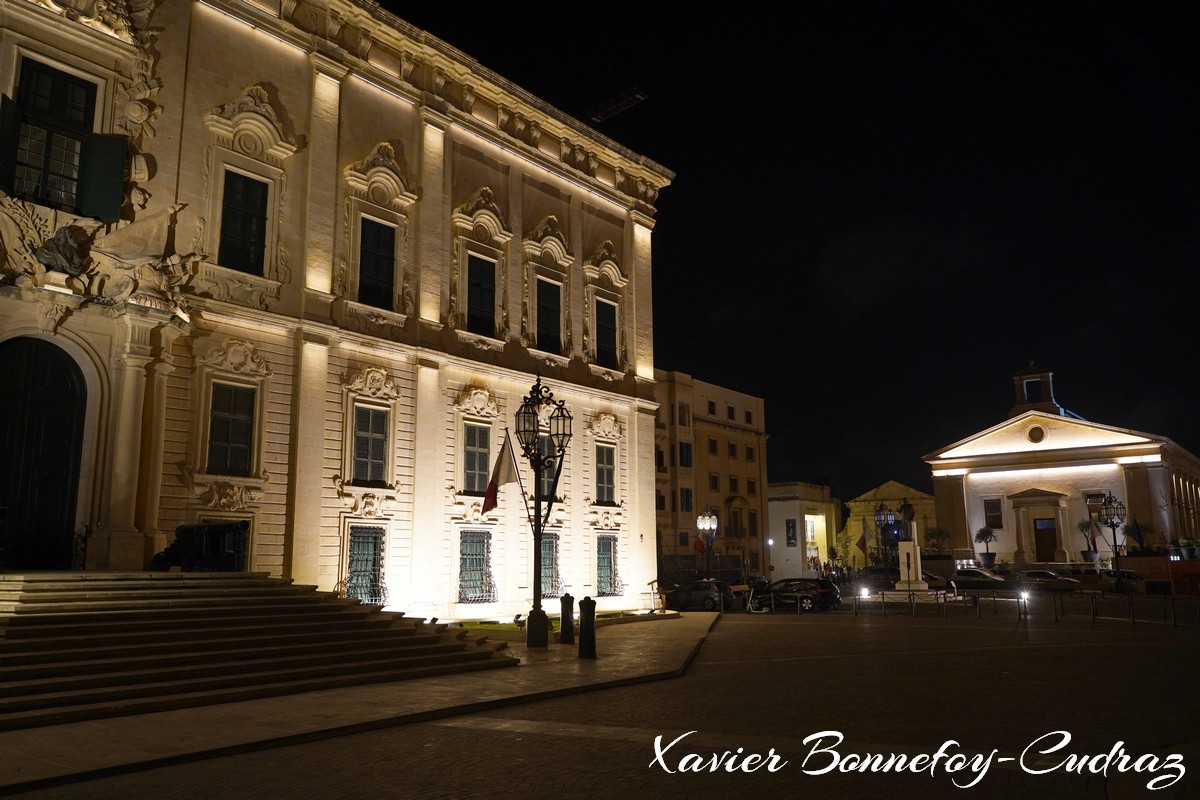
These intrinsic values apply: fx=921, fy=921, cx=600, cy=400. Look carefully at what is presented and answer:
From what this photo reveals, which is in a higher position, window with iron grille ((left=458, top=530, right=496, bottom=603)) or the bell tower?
the bell tower

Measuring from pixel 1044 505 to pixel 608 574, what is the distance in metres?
48.5

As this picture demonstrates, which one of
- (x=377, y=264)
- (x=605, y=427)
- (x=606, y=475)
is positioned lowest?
(x=606, y=475)

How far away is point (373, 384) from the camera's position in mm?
22297

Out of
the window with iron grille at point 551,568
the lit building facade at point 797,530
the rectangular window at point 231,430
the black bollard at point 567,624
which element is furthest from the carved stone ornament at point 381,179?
the lit building facade at point 797,530

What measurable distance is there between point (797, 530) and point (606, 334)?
50.5 m

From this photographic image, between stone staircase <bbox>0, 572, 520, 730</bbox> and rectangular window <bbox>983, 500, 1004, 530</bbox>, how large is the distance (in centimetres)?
6020

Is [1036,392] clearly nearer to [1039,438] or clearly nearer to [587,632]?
[1039,438]

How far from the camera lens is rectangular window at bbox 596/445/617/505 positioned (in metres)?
29.0

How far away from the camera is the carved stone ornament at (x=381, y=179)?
22719mm

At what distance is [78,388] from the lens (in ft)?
55.0

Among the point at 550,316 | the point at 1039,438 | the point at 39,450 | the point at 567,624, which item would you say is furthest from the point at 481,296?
the point at 1039,438

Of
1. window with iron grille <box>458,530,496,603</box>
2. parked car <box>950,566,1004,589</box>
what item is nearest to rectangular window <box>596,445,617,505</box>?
window with iron grille <box>458,530,496,603</box>

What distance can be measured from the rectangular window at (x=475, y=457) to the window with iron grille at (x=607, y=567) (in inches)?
202

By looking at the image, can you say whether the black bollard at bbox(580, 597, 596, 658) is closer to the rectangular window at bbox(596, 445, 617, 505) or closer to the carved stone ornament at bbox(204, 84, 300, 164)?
the rectangular window at bbox(596, 445, 617, 505)
